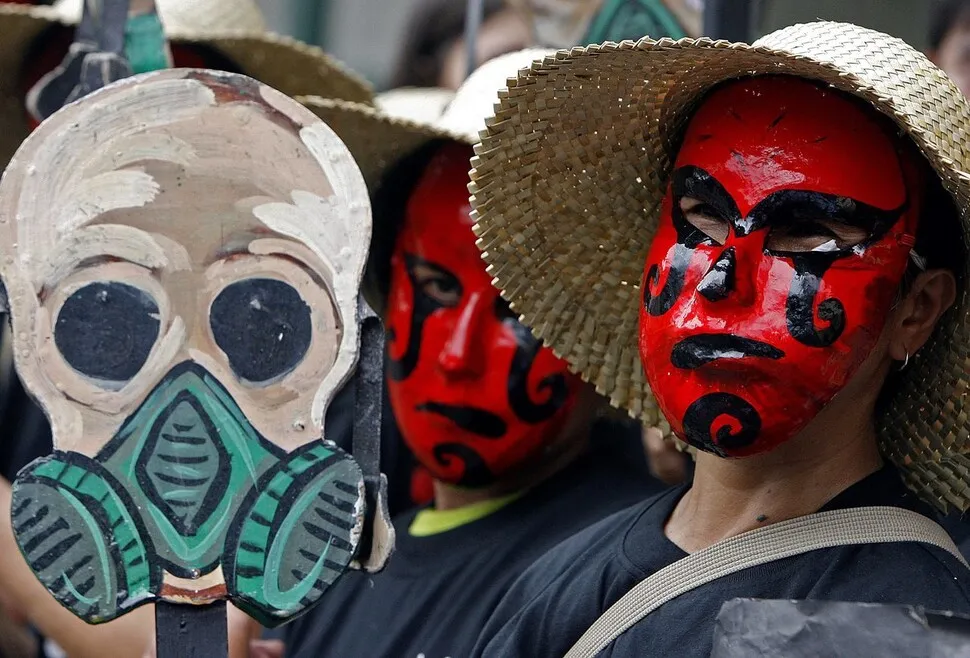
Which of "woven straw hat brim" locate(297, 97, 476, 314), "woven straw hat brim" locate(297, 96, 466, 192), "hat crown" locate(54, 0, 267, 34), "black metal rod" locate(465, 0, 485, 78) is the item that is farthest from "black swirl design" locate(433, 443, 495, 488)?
"black metal rod" locate(465, 0, 485, 78)

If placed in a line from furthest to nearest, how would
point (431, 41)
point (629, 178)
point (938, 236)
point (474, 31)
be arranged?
point (431, 41) → point (474, 31) → point (629, 178) → point (938, 236)

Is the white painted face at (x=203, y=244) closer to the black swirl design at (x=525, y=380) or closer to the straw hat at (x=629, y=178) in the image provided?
the straw hat at (x=629, y=178)

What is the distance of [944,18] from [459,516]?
120 cm

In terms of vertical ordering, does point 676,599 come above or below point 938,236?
below

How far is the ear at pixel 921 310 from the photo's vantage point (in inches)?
67.4

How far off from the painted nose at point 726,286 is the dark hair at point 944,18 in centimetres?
112

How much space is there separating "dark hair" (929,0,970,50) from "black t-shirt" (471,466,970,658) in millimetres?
1079

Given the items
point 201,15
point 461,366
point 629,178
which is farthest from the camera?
point 201,15

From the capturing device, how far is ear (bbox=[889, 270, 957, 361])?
1.71 metres

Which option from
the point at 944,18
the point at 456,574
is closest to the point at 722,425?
the point at 456,574

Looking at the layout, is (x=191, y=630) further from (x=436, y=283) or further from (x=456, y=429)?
(x=436, y=283)

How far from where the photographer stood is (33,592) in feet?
7.55

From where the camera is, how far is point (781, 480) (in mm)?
1732

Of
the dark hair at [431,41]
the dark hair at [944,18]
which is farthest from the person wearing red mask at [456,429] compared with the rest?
the dark hair at [431,41]
